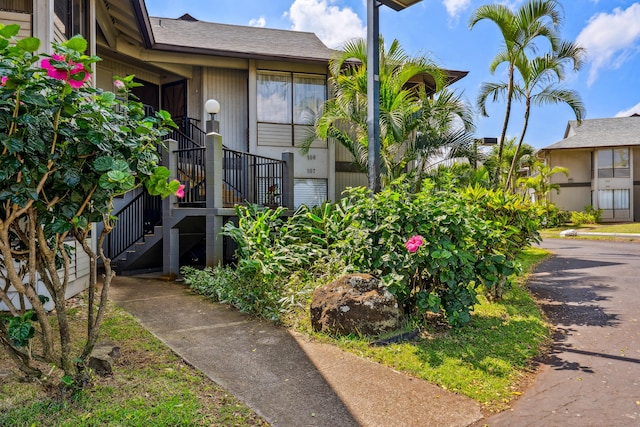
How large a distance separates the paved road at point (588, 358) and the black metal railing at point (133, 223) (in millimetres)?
7888

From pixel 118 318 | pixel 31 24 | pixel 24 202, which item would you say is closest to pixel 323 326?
pixel 118 318

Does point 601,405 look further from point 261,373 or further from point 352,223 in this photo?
point 352,223

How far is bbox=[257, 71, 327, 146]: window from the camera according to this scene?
43.1 ft

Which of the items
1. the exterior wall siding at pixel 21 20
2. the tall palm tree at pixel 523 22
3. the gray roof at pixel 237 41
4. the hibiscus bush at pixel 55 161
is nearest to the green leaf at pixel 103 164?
the hibiscus bush at pixel 55 161

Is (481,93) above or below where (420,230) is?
above

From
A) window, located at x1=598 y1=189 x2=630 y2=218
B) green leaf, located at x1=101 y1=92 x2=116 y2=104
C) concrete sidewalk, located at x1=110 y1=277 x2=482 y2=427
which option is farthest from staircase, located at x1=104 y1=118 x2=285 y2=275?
window, located at x1=598 y1=189 x2=630 y2=218

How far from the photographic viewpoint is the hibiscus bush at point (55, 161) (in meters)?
2.78

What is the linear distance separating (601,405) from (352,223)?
3.24 metres

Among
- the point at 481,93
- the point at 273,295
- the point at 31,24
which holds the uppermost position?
the point at 481,93

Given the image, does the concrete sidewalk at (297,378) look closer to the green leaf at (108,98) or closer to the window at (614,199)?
the green leaf at (108,98)

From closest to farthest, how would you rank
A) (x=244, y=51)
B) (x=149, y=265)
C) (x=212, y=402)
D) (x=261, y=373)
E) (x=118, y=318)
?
(x=212, y=402) → (x=261, y=373) → (x=118, y=318) → (x=149, y=265) → (x=244, y=51)

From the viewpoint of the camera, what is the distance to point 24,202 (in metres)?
2.80

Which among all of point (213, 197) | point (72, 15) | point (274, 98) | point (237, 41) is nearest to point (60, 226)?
point (213, 197)

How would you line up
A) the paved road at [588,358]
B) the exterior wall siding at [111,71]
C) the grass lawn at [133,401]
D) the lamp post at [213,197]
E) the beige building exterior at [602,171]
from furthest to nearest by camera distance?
the beige building exterior at [602,171] < the exterior wall siding at [111,71] < the lamp post at [213,197] < the paved road at [588,358] < the grass lawn at [133,401]
